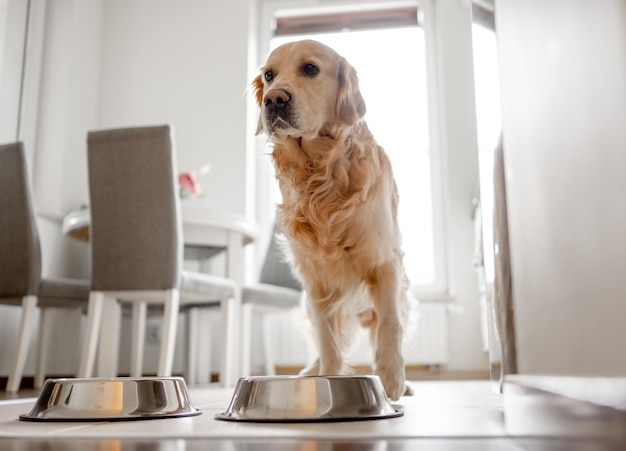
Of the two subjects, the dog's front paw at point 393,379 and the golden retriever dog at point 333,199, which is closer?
the dog's front paw at point 393,379

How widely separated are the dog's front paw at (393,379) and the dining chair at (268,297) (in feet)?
5.17

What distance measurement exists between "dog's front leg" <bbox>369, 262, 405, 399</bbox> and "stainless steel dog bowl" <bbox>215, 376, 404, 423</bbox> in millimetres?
573

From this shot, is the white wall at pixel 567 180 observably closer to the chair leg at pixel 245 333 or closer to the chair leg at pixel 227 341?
the chair leg at pixel 227 341

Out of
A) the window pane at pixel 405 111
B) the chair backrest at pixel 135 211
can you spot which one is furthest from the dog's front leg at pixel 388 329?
the window pane at pixel 405 111

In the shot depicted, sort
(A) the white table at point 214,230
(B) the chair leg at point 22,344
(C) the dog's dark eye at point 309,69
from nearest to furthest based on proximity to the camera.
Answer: (C) the dog's dark eye at point 309,69
(B) the chair leg at point 22,344
(A) the white table at point 214,230

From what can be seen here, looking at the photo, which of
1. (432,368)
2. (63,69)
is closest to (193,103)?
(63,69)

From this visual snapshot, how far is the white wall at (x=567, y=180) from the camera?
0.87 ft

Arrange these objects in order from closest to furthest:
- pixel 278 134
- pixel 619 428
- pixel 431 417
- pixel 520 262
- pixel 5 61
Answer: pixel 619 428, pixel 520 262, pixel 431 417, pixel 278 134, pixel 5 61

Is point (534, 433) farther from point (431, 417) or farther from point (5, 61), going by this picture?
point (5, 61)

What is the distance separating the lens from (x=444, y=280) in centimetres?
478

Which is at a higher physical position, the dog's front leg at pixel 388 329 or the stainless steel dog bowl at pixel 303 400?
the dog's front leg at pixel 388 329

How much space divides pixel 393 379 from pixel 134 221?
1566mm

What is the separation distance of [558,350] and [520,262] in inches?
4.7

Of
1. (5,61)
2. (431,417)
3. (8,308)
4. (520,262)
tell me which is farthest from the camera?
(5,61)
